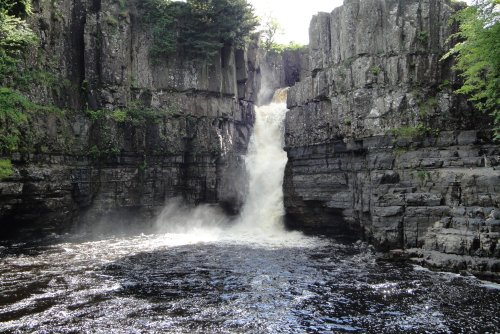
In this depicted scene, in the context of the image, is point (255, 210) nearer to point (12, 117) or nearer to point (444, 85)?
point (444, 85)

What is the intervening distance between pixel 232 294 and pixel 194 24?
25800 millimetres

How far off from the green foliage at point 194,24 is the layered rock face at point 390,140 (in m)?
7.55

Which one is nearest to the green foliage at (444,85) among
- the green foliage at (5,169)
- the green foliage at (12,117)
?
the green foliage at (12,117)

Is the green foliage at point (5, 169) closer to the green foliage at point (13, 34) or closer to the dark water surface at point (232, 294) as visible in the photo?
the dark water surface at point (232, 294)

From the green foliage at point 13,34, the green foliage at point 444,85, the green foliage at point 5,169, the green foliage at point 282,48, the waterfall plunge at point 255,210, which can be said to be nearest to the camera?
the green foliage at point 5,169

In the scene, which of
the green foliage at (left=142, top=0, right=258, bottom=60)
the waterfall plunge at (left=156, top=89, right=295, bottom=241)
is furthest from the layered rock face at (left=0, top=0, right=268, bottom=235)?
the waterfall plunge at (left=156, top=89, right=295, bottom=241)

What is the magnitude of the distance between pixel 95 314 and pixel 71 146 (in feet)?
60.3

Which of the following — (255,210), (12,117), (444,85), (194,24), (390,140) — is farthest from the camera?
(194,24)

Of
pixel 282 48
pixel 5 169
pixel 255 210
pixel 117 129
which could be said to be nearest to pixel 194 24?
pixel 117 129

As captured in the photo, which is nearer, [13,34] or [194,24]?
[13,34]

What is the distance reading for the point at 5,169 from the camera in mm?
24266

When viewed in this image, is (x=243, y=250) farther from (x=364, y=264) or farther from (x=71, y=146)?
(x=71, y=146)

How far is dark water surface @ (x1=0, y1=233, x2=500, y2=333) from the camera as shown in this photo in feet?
42.5

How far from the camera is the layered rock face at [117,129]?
90.1ft
